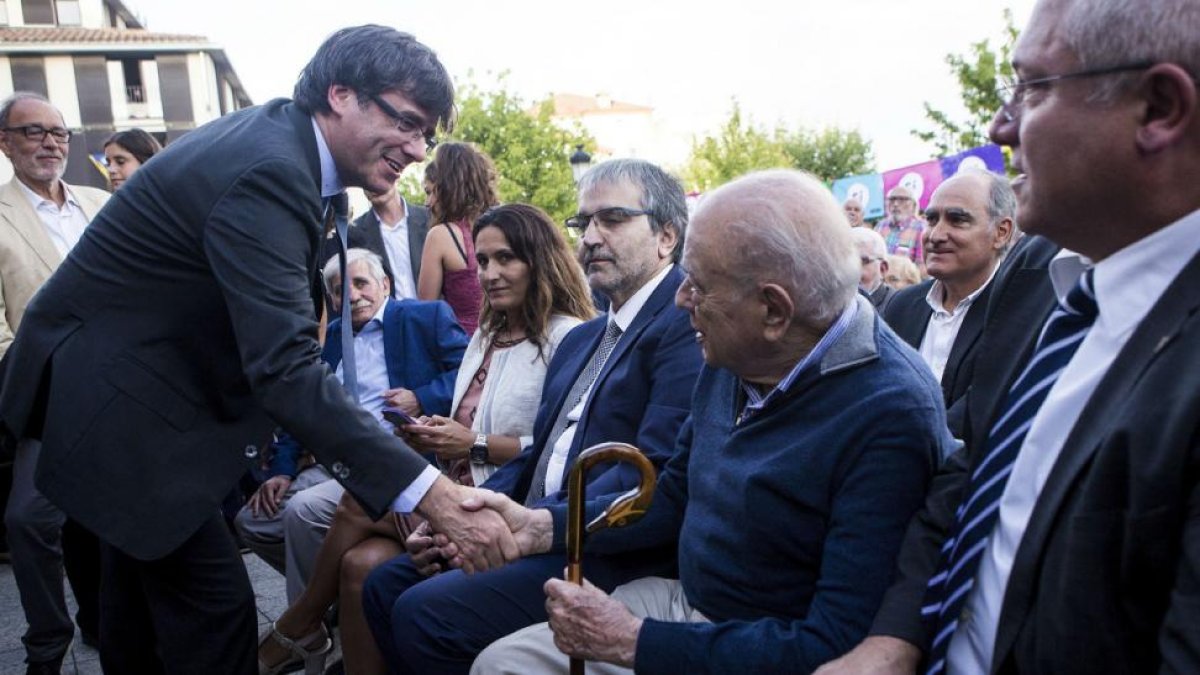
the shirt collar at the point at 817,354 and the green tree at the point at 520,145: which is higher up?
the shirt collar at the point at 817,354

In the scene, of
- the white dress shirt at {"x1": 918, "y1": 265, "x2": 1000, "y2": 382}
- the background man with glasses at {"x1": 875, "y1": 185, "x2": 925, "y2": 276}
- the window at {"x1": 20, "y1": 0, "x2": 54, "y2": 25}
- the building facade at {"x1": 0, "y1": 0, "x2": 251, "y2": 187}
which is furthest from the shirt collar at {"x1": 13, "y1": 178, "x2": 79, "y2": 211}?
the window at {"x1": 20, "y1": 0, "x2": 54, "y2": 25}

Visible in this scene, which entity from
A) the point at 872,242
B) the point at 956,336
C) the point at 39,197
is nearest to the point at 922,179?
the point at 872,242

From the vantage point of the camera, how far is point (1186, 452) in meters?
1.14

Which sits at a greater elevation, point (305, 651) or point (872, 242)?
point (872, 242)

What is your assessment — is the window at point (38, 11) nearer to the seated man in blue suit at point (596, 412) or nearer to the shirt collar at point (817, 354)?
the seated man in blue suit at point (596, 412)

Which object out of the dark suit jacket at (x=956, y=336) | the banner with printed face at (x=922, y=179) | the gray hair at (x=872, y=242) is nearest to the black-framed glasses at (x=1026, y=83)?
the dark suit jacket at (x=956, y=336)

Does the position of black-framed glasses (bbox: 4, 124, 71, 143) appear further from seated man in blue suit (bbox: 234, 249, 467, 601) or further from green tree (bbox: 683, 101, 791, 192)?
green tree (bbox: 683, 101, 791, 192)

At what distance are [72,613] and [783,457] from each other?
14.1 feet

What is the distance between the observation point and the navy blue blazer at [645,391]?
2623mm

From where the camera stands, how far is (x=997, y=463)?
1557 millimetres

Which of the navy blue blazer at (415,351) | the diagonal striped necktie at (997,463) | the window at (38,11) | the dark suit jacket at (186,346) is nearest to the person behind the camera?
the diagonal striped necktie at (997,463)

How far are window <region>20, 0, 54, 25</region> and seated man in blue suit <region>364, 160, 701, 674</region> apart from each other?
51.9 m

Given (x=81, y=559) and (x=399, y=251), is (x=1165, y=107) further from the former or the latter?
(x=399, y=251)

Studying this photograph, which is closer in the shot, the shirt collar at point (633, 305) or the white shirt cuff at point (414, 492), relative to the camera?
the white shirt cuff at point (414, 492)
